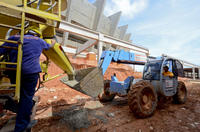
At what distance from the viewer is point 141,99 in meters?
3.07

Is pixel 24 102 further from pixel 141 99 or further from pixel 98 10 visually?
pixel 98 10

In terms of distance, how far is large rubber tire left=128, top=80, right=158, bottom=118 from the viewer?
2.88 m

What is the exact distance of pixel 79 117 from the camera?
9.37 feet

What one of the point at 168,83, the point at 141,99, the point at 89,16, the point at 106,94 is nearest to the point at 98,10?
the point at 89,16

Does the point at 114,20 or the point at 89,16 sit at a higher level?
the point at 114,20

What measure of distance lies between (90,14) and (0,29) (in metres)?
19.7

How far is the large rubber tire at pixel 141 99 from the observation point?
2.88 m

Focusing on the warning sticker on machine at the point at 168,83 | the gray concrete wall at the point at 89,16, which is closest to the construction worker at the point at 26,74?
the warning sticker on machine at the point at 168,83

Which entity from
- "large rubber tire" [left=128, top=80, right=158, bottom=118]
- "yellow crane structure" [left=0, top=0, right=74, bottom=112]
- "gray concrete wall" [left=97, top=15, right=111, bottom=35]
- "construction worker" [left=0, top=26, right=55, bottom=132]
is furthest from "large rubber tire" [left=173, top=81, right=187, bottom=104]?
"gray concrete wall" [left=97, top=15, right=111, bottom=35]

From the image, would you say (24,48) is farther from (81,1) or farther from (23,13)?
(81,1)

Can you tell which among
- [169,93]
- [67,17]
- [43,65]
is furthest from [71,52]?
[169,93]

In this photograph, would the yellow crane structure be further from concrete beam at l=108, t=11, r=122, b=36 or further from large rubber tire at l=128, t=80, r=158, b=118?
concrete beam at l=108, t=11, r=122, b=36

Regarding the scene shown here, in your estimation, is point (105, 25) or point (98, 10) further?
point (105, 25)

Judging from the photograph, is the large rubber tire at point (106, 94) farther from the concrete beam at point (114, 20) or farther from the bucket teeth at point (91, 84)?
the concrete beam at point (114, 20)
